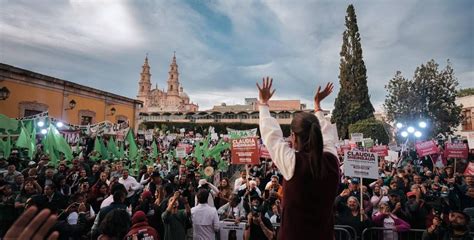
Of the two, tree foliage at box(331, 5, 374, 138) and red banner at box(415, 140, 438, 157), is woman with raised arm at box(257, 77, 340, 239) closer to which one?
red banner at box(415, 140, 438, 157)

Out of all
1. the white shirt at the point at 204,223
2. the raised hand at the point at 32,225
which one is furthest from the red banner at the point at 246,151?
the raised hand at the point at 32,225

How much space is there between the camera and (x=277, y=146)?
2.12 m

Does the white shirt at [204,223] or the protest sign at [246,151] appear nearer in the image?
the white shirt at [204,223]

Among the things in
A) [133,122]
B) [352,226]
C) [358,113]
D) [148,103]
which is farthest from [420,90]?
[148,103]

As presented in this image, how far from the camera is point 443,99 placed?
28344 millimetres

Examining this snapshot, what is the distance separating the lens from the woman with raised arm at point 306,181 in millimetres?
1969

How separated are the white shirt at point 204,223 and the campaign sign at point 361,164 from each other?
3.31 metres

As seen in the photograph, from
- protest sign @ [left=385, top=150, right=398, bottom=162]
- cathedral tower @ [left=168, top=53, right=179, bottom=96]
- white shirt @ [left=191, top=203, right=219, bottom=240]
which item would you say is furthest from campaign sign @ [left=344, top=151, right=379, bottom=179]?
cathedral tower @ [left=168, top=53, right=179, bottom=96]

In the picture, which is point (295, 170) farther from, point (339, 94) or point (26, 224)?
point (339, 94)

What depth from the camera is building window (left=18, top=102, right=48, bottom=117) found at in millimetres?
23391

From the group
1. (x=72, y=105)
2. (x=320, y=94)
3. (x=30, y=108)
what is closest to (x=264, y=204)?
(x=320, y=94)

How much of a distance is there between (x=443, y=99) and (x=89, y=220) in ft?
103

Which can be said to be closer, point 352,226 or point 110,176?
point 352,226

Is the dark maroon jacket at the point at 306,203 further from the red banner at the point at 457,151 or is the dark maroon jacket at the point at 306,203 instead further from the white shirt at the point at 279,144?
the red banner at the point at 457,151
